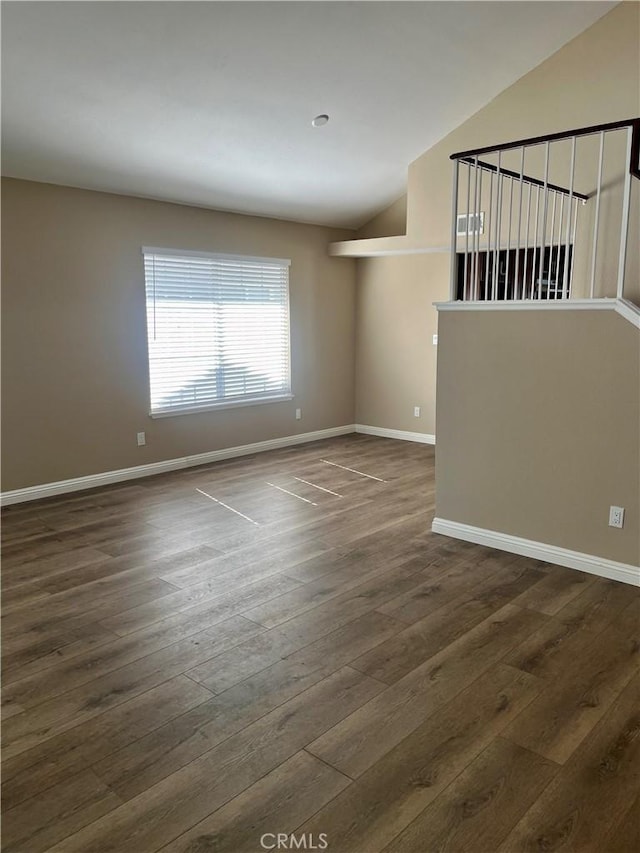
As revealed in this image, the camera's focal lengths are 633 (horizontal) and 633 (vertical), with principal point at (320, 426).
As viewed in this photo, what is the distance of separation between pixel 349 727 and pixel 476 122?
4903mm

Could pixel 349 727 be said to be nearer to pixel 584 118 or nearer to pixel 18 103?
pixel 18 103

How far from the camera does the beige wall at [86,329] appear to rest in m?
4.83

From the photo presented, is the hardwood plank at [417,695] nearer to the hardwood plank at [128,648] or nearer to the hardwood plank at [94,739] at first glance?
the hardwood plank at [94,739]

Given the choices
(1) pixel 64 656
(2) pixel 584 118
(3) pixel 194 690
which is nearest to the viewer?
(3) pixel 194 690

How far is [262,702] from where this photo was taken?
2.41 meters

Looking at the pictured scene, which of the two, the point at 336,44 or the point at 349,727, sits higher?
the point at 336,44

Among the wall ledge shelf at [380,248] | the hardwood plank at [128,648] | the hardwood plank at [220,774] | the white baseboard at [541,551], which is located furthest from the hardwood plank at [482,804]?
the wall ledge shelf at [380,248]

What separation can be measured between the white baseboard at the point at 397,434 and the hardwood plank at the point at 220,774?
4880 mm

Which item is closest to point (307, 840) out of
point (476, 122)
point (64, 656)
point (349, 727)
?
point (349, 727)

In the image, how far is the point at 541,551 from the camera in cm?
382

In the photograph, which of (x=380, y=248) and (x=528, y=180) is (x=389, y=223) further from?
(x=528, y=180)

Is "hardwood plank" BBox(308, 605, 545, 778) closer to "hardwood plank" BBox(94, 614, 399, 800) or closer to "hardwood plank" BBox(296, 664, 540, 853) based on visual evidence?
"hardwood plank" BBox(296, 664, 540, 853)

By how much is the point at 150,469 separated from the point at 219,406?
971 millimetres

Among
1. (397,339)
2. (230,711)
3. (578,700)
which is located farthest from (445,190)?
(230,711)
